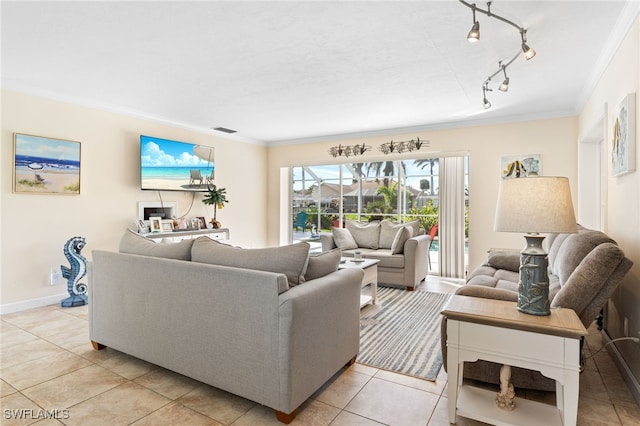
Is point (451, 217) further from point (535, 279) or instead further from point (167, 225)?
point (167, 225)

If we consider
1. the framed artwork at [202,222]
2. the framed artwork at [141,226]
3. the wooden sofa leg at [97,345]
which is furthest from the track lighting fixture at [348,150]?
the wooden sofa leg at [97,345]

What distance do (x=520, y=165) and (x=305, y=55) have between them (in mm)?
3619

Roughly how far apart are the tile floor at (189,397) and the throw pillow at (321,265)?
70cm

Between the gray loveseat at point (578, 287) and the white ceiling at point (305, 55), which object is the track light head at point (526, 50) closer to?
the white ceiling at point (305, 55)

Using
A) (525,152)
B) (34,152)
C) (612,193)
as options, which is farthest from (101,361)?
(525,152)

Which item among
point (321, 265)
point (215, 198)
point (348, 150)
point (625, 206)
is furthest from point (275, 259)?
point (348, 150)

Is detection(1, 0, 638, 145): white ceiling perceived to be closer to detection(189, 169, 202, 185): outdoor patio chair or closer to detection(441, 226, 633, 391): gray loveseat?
detection(189, 169, 202, 185): outdoor patio chair

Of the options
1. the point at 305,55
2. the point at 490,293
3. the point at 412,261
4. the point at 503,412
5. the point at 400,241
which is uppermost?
the point at 305,55

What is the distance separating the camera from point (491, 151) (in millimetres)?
5125

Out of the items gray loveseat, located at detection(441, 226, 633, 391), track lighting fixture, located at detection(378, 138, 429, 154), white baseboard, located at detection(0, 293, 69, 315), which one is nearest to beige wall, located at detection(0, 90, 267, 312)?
white baseboard, located at detection(0, 293, 69, 315)

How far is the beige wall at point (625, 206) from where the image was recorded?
7.10 feet

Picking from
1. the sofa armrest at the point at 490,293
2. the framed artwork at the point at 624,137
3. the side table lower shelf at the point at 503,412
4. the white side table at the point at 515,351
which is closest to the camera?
the white side table at the point at 515,351

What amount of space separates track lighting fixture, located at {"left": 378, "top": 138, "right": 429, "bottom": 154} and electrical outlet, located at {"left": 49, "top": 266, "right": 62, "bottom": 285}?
4842 millimetres

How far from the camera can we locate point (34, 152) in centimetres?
378
